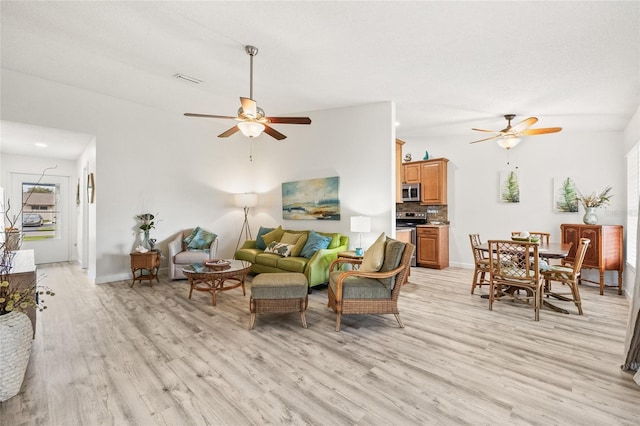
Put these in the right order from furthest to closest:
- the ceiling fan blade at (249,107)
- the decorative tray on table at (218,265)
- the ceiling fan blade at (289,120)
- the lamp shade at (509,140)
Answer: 1. the lamp shade at (509,140)
2. the decorative tray on table at (218,265)
3. the ceiling fan blade at (289,120)
4. the ceiling fan blade at (249,107)

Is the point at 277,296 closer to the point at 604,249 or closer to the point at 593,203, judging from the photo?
the point at 604,249

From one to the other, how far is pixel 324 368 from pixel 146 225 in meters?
4.39

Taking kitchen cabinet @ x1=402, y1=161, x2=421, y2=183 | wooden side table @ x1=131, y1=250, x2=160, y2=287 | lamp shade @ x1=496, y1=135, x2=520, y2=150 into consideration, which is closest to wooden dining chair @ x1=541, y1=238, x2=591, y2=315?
lamp shade @ x1=496, y1=135, x2=520, y2=150

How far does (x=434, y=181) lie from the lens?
20.7ft

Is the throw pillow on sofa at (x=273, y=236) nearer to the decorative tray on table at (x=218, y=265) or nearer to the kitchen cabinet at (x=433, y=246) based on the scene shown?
the decorative tray on table at (x=218, y=265)

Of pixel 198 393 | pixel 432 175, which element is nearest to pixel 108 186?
pixel 198 393

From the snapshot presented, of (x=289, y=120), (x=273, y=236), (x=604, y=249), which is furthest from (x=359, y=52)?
(x=604, y=249)

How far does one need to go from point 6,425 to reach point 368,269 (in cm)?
290

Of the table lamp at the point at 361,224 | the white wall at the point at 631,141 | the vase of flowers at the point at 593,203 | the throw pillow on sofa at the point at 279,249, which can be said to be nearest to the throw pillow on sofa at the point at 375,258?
the table lamp at the point at 361,224

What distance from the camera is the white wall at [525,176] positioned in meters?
4.88

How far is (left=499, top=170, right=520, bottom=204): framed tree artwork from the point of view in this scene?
5641mm

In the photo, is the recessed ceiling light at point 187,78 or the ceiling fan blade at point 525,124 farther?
the recessed ceiling light at point 187,78

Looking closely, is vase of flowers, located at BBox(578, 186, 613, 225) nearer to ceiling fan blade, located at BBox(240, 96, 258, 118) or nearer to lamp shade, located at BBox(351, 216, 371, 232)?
lamp shade, located at BBox(351, 216, 371, 232)

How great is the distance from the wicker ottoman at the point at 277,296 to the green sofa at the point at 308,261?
1.19 metres
